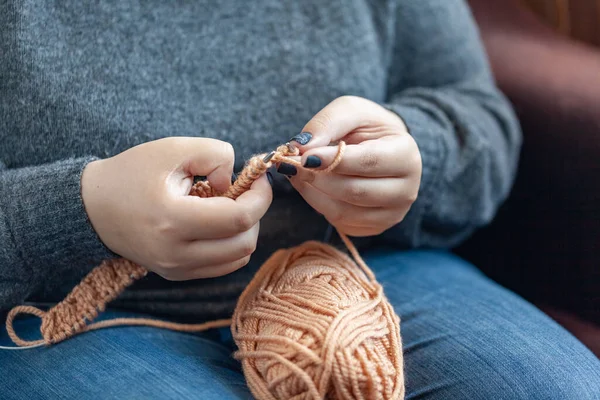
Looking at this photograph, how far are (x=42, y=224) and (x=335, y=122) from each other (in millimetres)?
317

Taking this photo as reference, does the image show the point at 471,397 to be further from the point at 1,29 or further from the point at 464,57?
the point at 1,29

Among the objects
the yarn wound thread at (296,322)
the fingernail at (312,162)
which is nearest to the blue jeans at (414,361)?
the yarn wound thread at (296,322)

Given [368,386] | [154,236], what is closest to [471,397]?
[368,386]

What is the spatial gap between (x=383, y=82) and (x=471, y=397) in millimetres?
457

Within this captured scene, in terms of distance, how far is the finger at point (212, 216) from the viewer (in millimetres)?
536

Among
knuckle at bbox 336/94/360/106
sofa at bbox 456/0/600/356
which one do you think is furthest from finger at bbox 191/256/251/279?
sofa at bbox 456/0/600/356

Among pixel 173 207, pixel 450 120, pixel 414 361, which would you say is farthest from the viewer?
pixel 450 120

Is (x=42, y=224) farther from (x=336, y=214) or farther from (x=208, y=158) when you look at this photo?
(x=336, y=214)

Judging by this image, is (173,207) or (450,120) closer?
(173,207)

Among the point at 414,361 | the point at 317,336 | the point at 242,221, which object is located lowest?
the point at 414,361

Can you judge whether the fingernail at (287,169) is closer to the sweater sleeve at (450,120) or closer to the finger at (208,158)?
the finger at (208,158)

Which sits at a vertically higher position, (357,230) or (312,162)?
(312,162)

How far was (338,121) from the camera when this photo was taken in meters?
0.62

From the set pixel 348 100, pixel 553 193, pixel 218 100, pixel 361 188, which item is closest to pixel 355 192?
pixel 361 188
